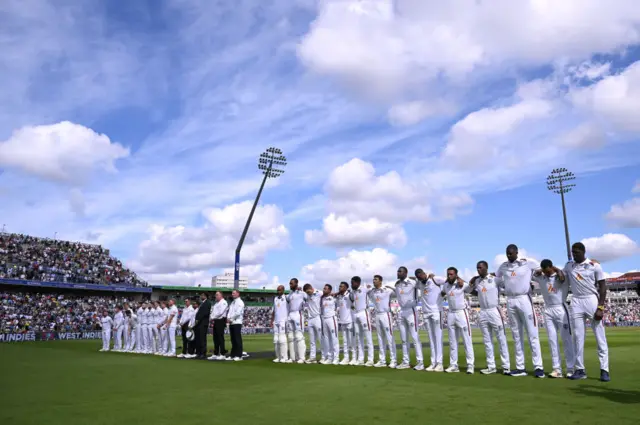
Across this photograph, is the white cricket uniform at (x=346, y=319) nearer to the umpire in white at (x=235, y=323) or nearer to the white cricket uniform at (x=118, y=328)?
the umpire in white at (x=235, y=323)

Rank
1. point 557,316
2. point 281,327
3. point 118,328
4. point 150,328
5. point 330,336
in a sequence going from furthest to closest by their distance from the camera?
point 118,328 → point 150,328 → point 281,327 → point 330,336 → point 557,316

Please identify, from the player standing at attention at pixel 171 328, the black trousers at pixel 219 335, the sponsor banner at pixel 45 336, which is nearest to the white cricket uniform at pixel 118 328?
the player standing at attention at pixel 171 328

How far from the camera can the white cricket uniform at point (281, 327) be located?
1447cm

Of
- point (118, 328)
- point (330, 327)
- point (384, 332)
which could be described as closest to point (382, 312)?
point (384, 332)

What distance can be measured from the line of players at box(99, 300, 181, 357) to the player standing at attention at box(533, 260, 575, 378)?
12.5 m

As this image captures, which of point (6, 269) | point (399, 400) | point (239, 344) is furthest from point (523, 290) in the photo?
point (6, 269)

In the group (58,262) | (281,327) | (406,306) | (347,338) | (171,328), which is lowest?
(347,338)

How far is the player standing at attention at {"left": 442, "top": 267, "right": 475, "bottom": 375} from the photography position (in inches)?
421

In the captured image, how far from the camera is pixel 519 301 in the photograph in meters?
9.80

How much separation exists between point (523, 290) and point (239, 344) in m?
9.28

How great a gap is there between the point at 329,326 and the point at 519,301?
5673mm

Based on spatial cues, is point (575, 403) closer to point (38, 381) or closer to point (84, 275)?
point (38, 381)

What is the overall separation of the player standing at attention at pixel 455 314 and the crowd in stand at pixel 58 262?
46523 mm

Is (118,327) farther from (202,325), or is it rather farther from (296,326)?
(296,326)
